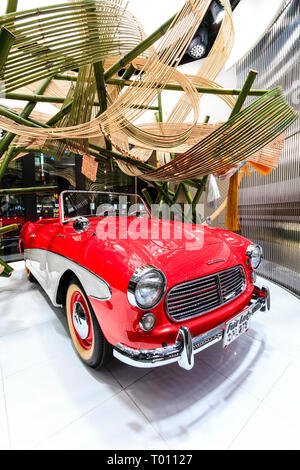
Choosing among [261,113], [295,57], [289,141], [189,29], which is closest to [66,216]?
[189,29]

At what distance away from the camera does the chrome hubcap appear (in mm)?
1499

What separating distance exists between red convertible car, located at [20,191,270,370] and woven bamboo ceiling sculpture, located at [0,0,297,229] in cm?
94

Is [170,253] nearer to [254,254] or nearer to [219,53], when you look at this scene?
[254,254]

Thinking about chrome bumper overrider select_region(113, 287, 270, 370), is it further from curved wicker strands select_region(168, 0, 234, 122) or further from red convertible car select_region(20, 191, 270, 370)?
curved wicker strands select_region(168, 0, 234, 122)

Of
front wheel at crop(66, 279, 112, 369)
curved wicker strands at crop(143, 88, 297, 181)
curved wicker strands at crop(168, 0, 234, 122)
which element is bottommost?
front wheel at crop(66, 279, 112, 369)

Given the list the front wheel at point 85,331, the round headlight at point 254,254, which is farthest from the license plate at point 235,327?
the front wheel at point 85,331

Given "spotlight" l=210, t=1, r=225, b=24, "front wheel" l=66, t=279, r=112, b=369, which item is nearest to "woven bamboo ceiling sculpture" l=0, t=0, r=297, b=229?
"front wheel" l=66, t=279, r=112, b=369

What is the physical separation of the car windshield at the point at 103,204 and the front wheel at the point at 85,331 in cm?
98

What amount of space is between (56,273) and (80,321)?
19.4 inches

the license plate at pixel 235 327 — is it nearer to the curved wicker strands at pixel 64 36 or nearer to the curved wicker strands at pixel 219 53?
the curved wicker strands at pixel 64 36

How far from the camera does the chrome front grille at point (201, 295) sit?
1.23m

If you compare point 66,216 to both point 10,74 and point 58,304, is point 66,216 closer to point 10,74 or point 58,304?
point 58,304

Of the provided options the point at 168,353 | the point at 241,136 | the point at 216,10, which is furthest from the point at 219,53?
the point at 216,10

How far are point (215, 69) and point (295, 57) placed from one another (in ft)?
3.73
